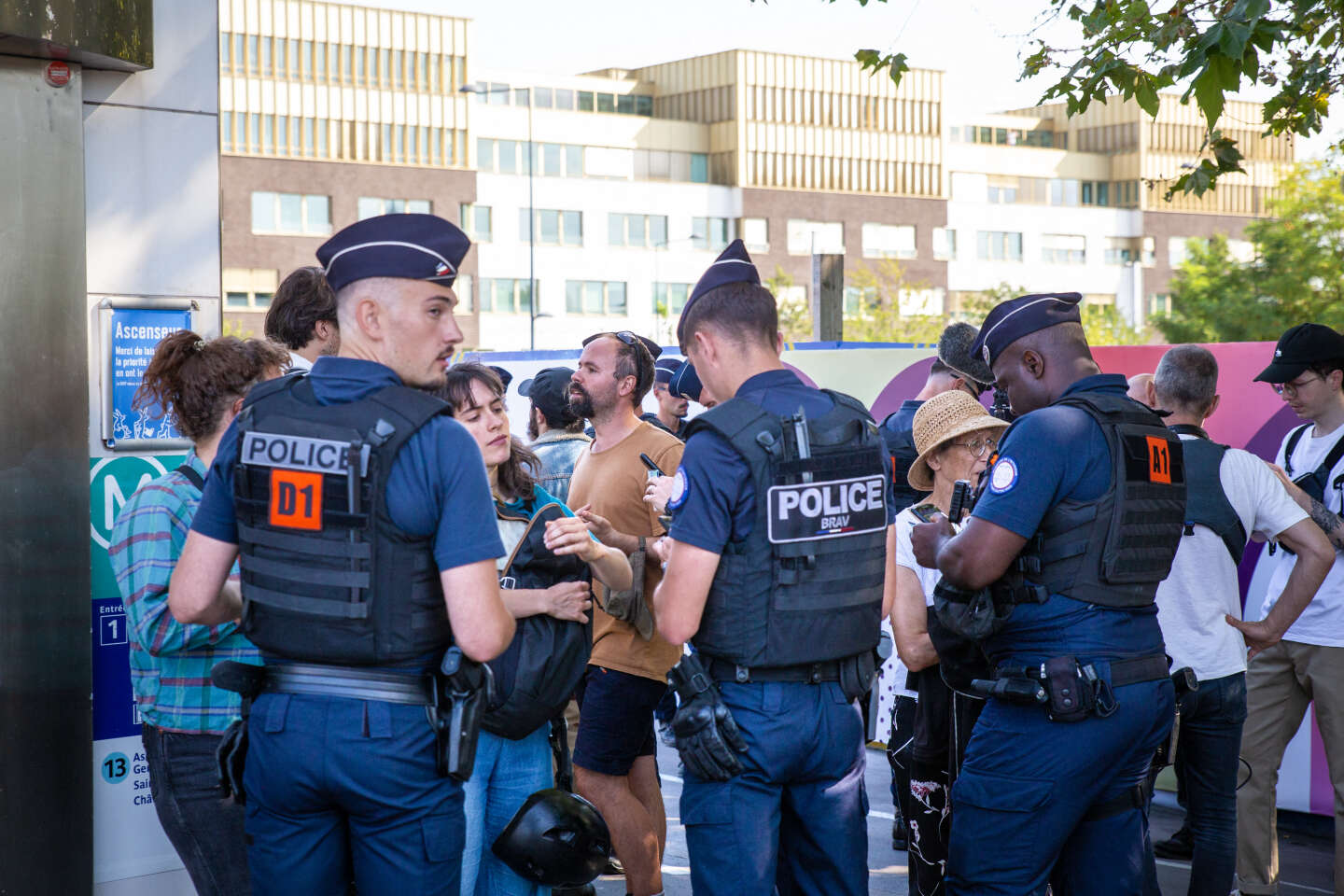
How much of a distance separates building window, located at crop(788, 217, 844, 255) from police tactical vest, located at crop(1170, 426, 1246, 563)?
230ft

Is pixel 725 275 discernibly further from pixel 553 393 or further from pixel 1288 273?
pixel 1288 273

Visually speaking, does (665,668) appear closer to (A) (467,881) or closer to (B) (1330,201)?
(A) (467,881)

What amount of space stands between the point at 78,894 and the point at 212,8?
9.69 ft

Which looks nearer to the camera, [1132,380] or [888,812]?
[1132,380]

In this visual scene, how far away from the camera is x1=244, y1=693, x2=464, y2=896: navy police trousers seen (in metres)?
3.06

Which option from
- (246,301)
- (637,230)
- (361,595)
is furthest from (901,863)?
(637,230)


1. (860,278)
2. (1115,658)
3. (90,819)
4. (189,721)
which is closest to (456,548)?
(189,721)

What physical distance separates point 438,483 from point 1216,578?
3.18 meters

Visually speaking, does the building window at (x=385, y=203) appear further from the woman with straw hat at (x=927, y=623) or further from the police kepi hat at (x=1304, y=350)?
the woman with straw hat at (x=927, y=623)

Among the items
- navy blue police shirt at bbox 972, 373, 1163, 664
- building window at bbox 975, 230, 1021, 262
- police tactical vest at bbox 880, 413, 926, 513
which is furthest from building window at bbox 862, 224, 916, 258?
navy blue police shirt at bbox 972, 373, 1163, 664

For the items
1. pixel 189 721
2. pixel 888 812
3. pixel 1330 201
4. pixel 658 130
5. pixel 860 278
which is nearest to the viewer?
pixel 189 721

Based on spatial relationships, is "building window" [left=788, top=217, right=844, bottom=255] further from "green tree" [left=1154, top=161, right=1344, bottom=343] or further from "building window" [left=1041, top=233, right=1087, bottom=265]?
"green tree" [left=1154, top=161, right=1344, bottom=343]

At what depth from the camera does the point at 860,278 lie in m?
61.9

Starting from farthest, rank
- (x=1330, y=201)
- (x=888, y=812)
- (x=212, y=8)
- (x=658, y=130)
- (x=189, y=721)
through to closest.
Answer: (x=658, y=130), (x=1330, y=201), (x=888, y=812), (x=212, y=8), (x=189, y=721)
